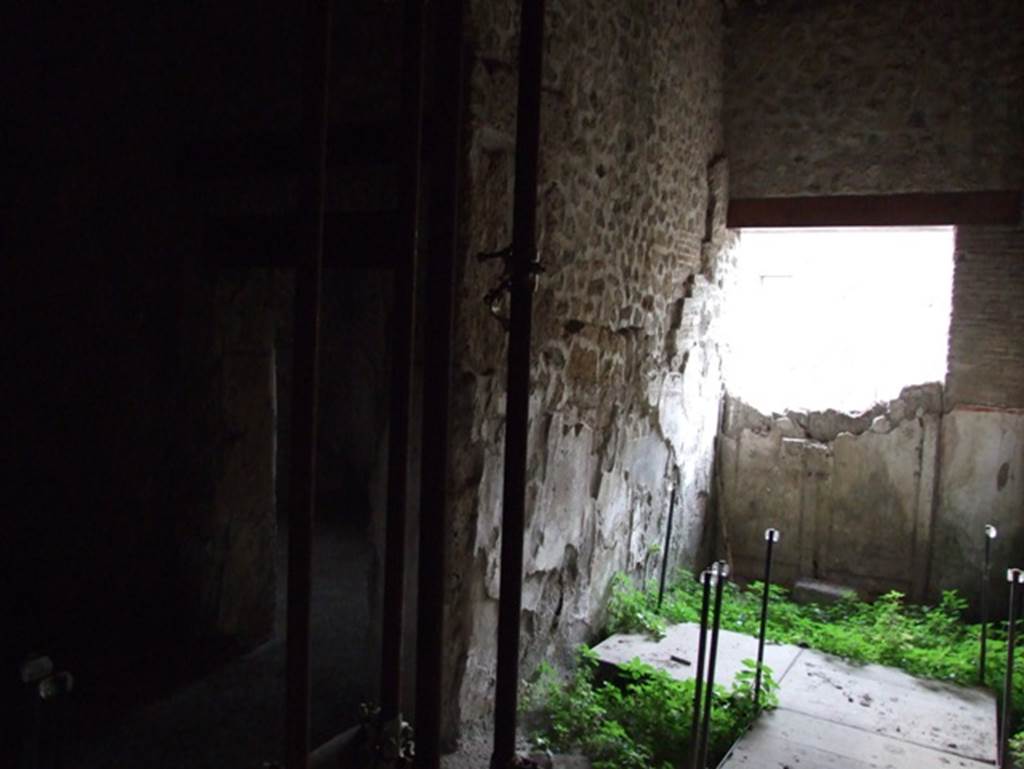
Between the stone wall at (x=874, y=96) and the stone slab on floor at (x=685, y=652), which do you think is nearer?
the stone slab on floor at (x=685, y=652)

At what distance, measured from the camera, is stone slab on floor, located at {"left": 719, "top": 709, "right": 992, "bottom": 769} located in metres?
3.84

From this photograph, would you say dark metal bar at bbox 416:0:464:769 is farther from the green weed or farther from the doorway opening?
the doorway opening

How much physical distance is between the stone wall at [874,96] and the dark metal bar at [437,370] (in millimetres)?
5218

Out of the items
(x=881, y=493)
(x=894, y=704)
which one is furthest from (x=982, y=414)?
(x=894, y=704)

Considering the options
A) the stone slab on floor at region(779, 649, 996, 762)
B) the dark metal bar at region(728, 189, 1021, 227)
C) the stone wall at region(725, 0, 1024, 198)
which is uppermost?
the stone wall at region(725, 0, 1024, 198)

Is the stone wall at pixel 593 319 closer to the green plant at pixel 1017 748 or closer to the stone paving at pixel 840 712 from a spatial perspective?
the stone paving at pixel 840 712

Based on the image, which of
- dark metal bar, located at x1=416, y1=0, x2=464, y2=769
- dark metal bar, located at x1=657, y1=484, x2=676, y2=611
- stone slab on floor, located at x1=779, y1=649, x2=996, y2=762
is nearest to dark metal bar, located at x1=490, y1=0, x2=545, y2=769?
dark metal bar, located at x1=416, y1=0, x2=464, y2=769

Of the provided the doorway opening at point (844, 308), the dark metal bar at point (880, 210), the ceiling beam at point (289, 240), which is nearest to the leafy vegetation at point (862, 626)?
the doorway opening at point (844, 308)

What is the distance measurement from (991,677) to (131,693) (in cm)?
458

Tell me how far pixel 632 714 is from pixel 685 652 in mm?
848

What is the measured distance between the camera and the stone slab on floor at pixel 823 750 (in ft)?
12.6

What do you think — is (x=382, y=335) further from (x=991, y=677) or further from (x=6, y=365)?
(x=991, y=677)

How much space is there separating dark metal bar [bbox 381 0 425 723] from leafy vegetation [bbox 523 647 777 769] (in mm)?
2059

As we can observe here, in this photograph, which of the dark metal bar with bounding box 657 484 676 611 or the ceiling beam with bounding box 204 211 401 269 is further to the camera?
the dark metal bar with bounding box 657 484 676 611
